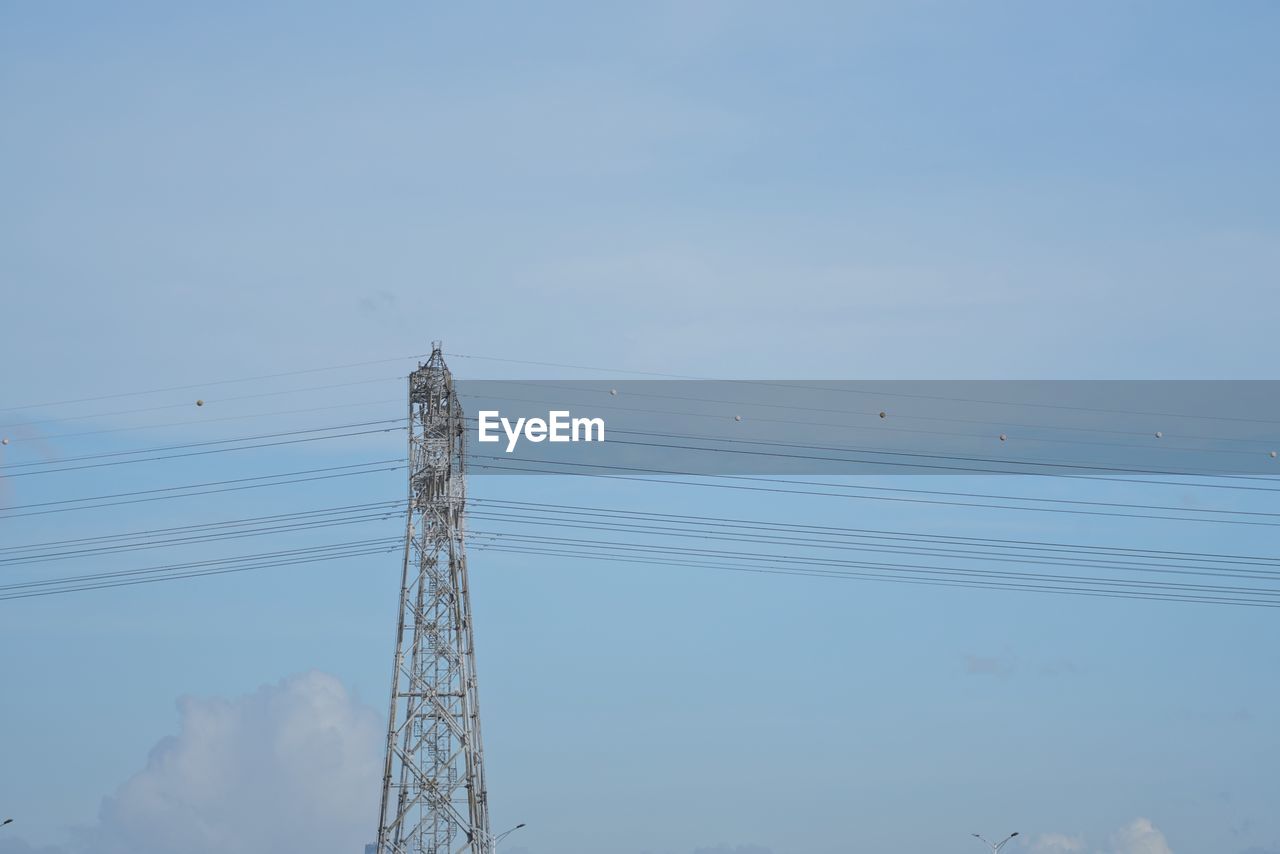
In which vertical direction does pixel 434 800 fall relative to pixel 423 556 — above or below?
below

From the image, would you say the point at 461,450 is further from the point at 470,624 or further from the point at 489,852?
the point at 489,852

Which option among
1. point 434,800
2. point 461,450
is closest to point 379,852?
point 434,800

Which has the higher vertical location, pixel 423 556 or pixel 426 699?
pixel 423 556

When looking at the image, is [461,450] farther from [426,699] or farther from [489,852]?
[489,852]

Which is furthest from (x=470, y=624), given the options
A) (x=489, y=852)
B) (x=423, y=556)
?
(x=489, y=852)

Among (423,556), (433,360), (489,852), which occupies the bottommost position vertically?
(489,852)

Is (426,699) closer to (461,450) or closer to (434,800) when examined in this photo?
(434,800)

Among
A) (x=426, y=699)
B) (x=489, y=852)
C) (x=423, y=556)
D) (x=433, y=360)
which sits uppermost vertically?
(x=433, y=360)

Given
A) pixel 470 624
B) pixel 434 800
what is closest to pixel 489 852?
pixel 434 800
